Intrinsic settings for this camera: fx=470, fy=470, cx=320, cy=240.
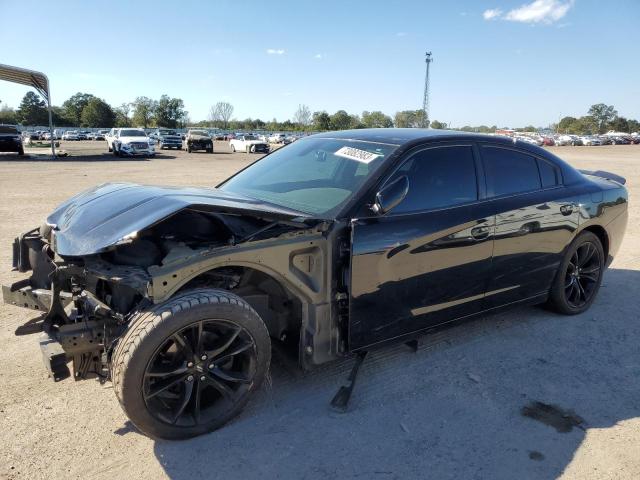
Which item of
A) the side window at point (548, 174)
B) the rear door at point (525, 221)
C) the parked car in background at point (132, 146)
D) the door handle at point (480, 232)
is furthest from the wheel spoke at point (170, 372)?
the parked car in background at point (132, 146)

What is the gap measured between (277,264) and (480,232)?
61.6 inches

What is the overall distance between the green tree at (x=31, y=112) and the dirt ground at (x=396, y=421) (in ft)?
427

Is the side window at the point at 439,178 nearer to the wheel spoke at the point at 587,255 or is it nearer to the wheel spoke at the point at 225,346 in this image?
the wheel spoke at the point at 225,346

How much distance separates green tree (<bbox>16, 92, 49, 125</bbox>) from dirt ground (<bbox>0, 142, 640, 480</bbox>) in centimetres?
13003

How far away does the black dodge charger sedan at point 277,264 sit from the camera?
2469 millimetres

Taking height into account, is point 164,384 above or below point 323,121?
below

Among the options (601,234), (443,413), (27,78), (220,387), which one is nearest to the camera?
(220,387)

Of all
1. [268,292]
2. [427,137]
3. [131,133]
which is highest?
[131,133]

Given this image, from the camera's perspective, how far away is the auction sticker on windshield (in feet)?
10.8

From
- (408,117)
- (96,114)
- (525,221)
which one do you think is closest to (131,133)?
(525,221)

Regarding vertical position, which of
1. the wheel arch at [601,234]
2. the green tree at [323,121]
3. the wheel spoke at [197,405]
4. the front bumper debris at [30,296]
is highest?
the green tree at [323,121]

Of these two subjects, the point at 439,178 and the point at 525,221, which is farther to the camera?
the point at 525,221

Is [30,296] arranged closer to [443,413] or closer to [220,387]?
[220,387]

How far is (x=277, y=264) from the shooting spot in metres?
2.71
